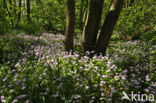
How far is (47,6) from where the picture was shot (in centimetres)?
768

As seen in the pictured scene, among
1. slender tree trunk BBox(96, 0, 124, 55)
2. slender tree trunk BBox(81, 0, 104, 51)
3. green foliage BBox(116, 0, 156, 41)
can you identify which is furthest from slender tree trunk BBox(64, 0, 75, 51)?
green foliage BBox(116, 0, 156, 41)

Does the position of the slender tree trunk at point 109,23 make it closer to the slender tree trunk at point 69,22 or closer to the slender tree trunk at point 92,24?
the slender tree trunk at point 92,24

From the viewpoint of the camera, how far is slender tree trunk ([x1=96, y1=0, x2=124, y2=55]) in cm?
471

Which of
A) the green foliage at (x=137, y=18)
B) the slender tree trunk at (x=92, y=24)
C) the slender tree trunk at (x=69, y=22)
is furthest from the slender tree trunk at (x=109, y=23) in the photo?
the green foliage at (x=137, y=18)

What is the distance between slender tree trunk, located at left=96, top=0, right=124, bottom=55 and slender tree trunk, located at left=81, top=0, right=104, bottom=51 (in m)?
0.30

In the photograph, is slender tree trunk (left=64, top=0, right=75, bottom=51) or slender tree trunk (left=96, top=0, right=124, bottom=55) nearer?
slender tree trunk (left=96, top=0, right=124, bottom=55)

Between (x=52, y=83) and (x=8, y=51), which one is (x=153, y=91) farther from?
(x=8, y=51)

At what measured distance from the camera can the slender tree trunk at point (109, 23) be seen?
4.71 m

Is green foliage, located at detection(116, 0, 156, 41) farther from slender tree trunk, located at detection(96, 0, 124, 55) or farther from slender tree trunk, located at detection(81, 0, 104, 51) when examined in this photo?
slender tree trunk, located at detection(81, 0, 104, 51)

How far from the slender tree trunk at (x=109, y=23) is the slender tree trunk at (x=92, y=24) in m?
0.30

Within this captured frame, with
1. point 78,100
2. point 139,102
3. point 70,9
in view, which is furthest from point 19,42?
point 139,102

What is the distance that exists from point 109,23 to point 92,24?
0.64 meters

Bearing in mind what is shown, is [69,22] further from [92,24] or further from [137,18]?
[137,18]

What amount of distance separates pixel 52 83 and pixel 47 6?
223 inches
